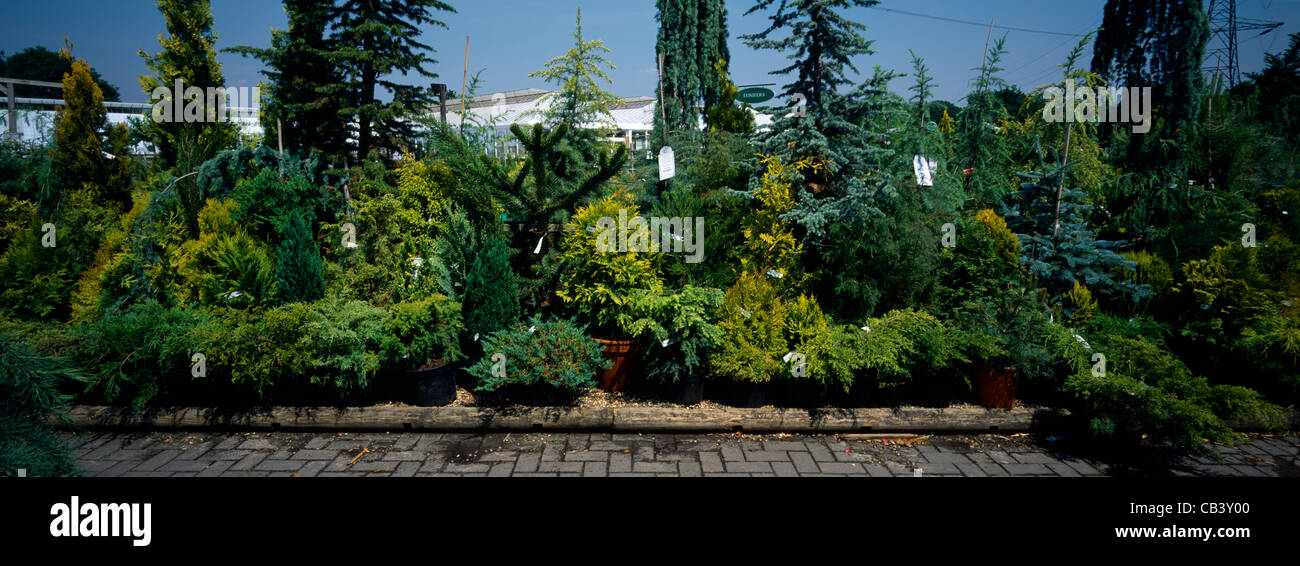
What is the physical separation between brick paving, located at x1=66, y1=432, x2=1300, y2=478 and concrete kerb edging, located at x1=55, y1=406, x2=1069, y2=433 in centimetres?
8

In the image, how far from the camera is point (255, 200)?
6.28m

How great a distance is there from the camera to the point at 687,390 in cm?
519

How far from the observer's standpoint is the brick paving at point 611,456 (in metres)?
4.32

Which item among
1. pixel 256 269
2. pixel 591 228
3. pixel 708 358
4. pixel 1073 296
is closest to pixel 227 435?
pixel 256 269

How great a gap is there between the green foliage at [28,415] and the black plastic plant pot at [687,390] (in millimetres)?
3844

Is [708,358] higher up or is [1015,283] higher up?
[1015,283]

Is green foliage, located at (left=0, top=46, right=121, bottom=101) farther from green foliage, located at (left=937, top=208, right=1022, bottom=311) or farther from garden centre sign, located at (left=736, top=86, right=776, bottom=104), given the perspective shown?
green foliage, located at (left=937, top=208, right=1022, bottom=311)

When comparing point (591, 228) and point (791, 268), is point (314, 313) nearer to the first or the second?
point (591, 228)

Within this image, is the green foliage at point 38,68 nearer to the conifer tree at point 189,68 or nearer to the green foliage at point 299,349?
the conifer tree at point 189,68

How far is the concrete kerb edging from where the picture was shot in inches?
192

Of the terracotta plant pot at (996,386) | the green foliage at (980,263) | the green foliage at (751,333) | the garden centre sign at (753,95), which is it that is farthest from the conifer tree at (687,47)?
the terracotta plant pot at (996,386)

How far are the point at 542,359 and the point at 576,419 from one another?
598 mm

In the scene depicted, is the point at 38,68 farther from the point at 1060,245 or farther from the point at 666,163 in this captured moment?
the point at 1060,245
